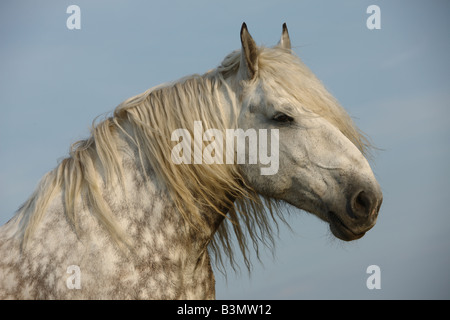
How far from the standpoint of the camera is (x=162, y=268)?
3.99 m

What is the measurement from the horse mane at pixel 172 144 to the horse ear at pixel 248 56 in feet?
0.34

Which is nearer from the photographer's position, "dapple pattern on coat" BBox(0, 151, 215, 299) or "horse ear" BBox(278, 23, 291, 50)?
"dapple pattern on coat" BBox(0, 151, 215, 299)

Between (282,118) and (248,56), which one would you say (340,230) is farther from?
(248,56)

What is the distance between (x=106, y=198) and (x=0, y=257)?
942mm

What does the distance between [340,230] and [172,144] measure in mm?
1513

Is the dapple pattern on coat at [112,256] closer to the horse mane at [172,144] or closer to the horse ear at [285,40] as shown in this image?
the horse mane at [172,144]

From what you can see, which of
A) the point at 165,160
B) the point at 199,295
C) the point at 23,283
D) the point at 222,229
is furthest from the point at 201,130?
the point at 23,283

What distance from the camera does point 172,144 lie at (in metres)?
4.27

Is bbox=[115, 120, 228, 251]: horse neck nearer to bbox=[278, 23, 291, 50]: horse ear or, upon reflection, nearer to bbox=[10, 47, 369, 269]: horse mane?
bbox=[10, 47, 369, 269]: horse mane

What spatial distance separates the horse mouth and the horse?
0.03ft

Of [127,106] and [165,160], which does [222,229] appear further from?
[127,106]

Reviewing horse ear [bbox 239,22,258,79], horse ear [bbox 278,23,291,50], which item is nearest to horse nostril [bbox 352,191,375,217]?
horse ear [bbox 239,22,258,79]

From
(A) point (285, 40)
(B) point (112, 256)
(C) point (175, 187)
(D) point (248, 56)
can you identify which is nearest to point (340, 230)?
(C) point (175, 187)

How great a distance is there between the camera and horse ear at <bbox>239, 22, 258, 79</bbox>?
4336 mm
